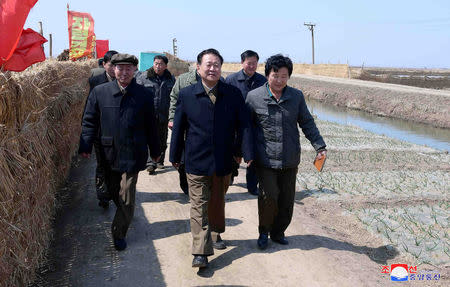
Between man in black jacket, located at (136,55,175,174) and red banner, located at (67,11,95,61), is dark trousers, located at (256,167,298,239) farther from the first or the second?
red banner, located at (67,11,95,61)

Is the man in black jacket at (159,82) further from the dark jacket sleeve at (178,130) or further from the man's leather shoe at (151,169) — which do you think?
the dark jacket sleeve at (178,130)

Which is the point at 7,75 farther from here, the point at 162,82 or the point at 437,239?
the point at 437,239

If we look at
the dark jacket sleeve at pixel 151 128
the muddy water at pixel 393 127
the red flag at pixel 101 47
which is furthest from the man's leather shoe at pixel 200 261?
the red flag at pixel 101 47

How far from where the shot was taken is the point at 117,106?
4.25m

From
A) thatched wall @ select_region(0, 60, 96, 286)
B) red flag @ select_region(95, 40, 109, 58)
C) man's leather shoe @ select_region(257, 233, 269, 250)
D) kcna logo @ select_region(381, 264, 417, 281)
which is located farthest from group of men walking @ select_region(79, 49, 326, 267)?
red flag @ select_region(95, 40, 109, 58)

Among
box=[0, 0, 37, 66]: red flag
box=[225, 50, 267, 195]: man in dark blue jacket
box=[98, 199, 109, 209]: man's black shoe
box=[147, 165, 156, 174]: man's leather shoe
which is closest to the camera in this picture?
box=[0, 0, 37, 66]: red flag

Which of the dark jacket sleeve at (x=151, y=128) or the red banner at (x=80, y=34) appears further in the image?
the red banner at (x=80, y=34)

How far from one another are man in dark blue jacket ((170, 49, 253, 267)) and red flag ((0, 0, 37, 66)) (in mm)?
1476

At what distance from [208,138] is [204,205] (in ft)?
2.05

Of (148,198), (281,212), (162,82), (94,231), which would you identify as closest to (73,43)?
(162,82)

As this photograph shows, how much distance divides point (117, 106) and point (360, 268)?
288 centimetres

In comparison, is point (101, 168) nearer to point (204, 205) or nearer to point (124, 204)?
point (124, 204)

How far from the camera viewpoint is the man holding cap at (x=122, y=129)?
423 centimetres

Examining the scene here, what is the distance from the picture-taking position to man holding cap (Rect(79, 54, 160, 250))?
4227mm
